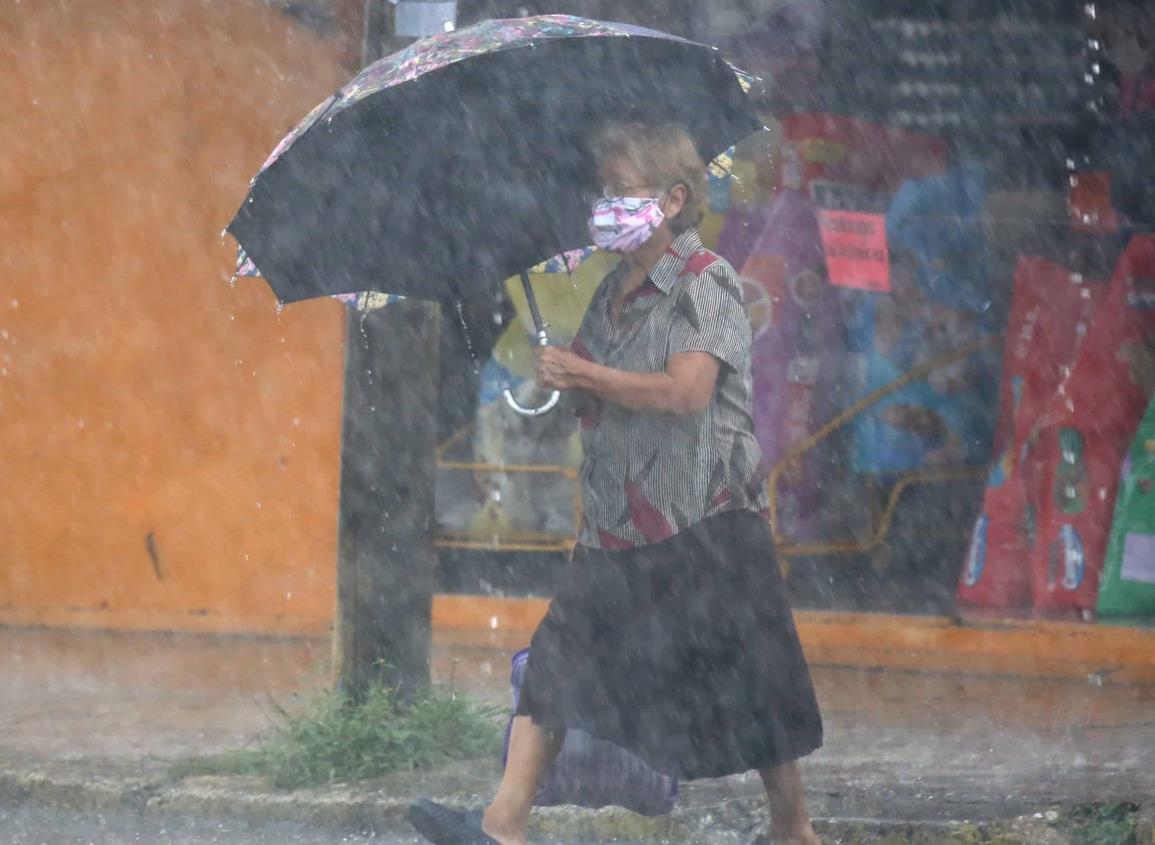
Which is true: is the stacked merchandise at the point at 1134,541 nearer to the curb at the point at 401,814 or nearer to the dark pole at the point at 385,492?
the curb at the point at 401,814

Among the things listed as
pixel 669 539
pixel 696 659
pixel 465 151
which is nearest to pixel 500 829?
pixel 696 659

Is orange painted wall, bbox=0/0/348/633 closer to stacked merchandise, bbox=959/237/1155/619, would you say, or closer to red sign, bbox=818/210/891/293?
red sign, bbox=818/210/891/293

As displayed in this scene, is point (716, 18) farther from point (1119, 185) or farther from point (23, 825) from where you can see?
point (23, 825)

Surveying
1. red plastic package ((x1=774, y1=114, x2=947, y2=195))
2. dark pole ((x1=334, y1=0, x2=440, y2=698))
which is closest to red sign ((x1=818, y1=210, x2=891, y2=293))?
red plastic package ((x1=774, y1=114, x2=947, y2=195))

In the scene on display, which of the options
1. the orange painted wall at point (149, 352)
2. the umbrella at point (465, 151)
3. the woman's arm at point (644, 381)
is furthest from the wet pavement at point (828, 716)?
the umbrella at point (465, 151)

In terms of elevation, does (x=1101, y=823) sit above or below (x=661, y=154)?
below

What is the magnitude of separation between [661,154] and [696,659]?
1.13 metres

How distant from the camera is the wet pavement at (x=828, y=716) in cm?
498

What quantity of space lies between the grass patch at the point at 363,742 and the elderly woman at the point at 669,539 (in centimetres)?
121

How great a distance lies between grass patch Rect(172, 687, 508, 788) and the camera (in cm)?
508

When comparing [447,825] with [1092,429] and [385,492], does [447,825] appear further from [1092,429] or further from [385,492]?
[1092,429]

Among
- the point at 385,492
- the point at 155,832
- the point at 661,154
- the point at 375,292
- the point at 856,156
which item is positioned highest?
the point at 856,156

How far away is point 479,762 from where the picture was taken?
17.2 ft

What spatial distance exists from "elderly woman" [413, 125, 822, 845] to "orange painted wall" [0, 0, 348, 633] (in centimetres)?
344
